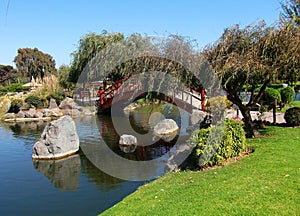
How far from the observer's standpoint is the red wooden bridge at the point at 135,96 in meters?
13.9

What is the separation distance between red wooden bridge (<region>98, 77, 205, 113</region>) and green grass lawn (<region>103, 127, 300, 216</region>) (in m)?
6.26

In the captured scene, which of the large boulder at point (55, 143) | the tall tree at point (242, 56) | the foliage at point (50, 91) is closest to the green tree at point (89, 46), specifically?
the foliage at point (50, 91)

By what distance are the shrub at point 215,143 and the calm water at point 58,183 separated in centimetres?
216

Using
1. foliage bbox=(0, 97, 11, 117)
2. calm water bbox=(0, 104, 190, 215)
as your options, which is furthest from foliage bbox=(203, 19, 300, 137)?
foliage bbox=(0, 97, 11, 117)

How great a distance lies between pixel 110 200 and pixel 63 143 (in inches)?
193

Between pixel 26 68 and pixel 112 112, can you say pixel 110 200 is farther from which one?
pixel 26 68

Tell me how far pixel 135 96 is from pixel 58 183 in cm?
1108

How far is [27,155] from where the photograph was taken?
37.8 feet

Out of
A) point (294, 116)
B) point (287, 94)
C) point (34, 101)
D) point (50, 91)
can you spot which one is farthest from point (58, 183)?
point (50, 91)

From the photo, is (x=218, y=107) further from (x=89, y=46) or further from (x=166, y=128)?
(x=89, y=46)

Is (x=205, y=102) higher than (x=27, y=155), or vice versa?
(x=205, y=102)

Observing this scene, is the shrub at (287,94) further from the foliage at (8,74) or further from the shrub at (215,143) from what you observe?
the foliage at (8,74)

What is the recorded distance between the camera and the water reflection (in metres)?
8.53

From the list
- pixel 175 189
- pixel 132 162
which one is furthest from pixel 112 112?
pixel 175 189
